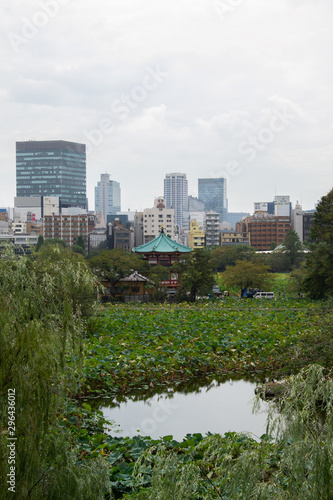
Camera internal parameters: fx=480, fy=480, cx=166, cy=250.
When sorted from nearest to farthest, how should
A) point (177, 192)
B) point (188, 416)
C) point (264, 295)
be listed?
point (188, 416)
point (264, 295)
point (177, 192)

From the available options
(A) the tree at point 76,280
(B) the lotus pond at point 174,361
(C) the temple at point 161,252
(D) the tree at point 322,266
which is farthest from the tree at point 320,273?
(A) the tree at point 76,280

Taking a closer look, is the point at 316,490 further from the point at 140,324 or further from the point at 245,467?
the point at 140,324

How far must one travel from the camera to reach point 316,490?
10.5 ft

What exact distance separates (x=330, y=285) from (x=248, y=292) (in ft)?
21.4

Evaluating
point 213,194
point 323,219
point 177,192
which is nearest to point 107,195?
point 177,192

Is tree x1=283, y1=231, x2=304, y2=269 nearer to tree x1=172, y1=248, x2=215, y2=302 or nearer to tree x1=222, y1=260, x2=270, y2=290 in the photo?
tree x1=222, y1=260, x2=270, y2=290

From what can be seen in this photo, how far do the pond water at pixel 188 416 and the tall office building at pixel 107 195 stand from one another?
144157 millimetres

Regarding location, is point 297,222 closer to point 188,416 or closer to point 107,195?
point 188,416

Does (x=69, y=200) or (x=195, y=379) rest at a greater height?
(x=69, y=200)

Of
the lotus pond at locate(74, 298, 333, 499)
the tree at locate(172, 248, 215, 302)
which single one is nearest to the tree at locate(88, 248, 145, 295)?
the tree at locate(172, 248, 215, 302)

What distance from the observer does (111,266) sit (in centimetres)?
2466

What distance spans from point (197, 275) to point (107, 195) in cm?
13764

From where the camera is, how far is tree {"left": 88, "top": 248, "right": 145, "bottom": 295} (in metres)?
24.6

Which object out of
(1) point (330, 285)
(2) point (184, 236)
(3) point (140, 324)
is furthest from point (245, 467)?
(2) point (184, 236)
